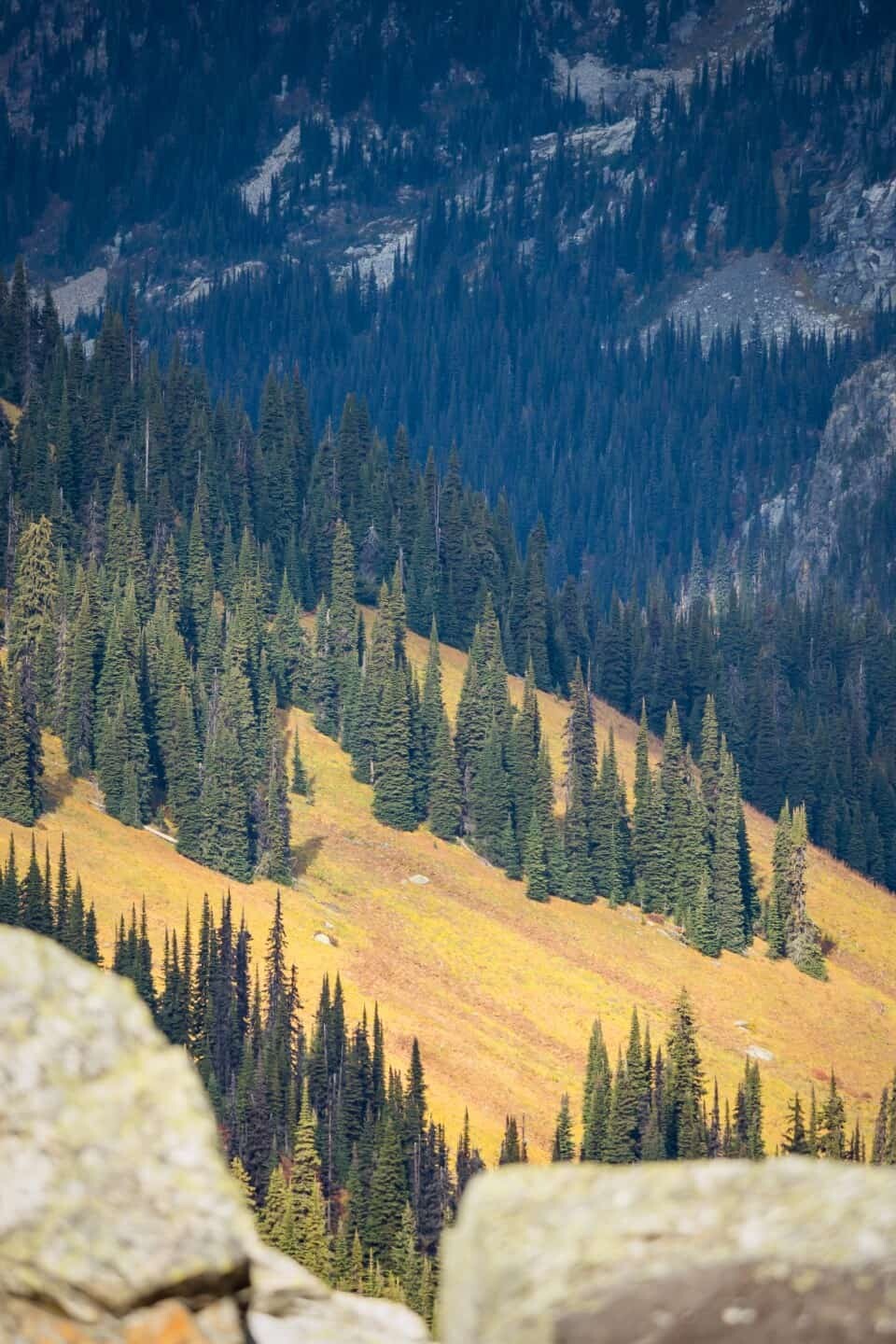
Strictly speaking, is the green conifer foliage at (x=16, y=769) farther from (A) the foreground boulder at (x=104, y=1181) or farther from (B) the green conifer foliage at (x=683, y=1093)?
(A) the foreground boulder at (x=104, y=1181)

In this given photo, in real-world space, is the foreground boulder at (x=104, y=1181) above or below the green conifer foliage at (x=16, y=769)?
above

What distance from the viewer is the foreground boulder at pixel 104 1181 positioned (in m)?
10.8

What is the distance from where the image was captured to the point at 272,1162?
424 ft

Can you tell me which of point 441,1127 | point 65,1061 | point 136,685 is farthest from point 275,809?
point 65,1061

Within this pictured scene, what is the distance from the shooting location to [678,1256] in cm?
998

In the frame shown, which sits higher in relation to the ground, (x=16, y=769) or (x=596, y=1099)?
(x=16, y=769)

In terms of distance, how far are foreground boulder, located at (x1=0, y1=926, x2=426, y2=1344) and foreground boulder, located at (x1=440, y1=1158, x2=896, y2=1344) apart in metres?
1.28

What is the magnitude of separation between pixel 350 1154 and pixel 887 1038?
7389cm

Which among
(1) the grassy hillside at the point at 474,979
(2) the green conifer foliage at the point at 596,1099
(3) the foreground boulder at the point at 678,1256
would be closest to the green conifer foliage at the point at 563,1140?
(2) the green conifer foliage at the point at 596,1099

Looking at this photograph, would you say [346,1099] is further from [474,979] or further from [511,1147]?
[474,979]

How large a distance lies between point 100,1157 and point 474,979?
16862 centimetres

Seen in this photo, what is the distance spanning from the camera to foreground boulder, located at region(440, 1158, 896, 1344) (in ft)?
32.0

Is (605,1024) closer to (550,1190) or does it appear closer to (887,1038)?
(887,1038)

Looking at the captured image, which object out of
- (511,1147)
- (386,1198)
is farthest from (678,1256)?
(511,1147)
